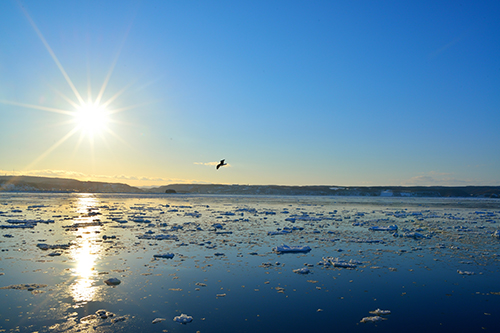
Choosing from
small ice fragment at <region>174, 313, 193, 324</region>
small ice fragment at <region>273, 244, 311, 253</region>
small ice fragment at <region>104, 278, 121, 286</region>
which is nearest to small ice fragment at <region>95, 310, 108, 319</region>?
small ice fragment at <region>174, 313, 193, 324</region>

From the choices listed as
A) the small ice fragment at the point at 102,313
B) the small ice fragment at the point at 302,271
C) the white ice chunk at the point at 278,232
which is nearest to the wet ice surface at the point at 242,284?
the small ice fragment at the point at 102,313

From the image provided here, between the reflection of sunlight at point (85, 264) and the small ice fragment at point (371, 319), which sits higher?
the reflection of sunlight at point (85, 264)

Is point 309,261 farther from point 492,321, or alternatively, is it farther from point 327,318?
point 492,321

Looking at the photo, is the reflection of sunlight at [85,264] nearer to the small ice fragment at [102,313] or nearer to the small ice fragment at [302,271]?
the small ice fragment at [102,313]

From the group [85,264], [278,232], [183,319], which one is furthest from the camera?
[278,232]

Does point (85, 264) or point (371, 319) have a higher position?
point (85, 264)

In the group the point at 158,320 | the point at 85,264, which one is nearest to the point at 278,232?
the point at 85,264

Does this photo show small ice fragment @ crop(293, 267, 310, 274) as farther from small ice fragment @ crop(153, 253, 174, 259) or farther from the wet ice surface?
small ice fragment @ crop(153, 253, 174, 259)

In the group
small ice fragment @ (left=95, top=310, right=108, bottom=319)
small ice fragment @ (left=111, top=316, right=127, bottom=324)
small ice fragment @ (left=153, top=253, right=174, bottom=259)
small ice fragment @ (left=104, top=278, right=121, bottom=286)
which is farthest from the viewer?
small ice fragment @ (left=153, top=253, right=174, bottom=259)

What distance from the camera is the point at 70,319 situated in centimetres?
585

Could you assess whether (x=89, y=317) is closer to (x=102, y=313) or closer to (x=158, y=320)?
(x=102, y=313)

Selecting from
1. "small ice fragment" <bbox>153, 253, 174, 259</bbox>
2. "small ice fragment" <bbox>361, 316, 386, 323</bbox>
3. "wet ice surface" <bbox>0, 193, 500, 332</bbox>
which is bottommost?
"small ice fragment" <bbox>361, 316, 386, 323</bbox>

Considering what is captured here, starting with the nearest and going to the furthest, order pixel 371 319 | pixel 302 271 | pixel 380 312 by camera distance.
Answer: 1. pixel 371 319
2. pixel 380 312
3. pixel 302 271

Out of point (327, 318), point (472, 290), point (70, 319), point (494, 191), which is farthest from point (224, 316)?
point (494, 191)
